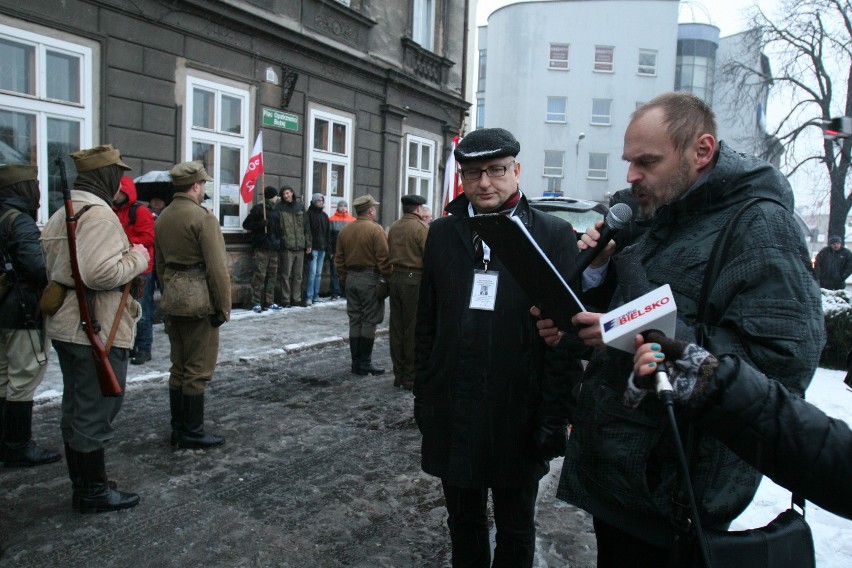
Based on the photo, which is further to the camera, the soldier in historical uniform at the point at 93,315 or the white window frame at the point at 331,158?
the white window frame at the point at 331,158

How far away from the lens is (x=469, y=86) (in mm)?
19594

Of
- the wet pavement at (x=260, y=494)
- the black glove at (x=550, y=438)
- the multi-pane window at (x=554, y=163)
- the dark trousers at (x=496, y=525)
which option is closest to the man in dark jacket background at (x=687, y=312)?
the black glove at (x=550, y=438)

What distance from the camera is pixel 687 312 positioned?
1767 millimetres

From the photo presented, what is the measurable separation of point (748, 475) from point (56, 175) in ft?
30.4

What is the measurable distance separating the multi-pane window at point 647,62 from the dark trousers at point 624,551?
46.5 metres

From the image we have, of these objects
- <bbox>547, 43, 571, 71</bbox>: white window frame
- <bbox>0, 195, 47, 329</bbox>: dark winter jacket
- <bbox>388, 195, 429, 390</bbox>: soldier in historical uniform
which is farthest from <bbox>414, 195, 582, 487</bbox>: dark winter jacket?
<bbox>547, 43, 571, 71</bbox>: white window frame

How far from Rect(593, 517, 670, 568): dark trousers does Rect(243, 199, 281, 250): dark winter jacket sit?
33.2 feet

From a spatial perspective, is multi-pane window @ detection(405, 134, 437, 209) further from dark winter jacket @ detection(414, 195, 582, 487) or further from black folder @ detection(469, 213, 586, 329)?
black folder @ detection(469, 213, 586, 329)

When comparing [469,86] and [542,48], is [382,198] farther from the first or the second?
[542,48]

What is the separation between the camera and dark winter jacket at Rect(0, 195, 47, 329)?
4438 millimetres

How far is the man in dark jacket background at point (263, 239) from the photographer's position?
1155 cm

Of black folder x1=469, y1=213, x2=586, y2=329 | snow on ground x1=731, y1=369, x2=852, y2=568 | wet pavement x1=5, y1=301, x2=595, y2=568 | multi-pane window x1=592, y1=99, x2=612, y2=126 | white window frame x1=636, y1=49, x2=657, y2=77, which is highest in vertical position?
white window frame x1=636, y1=49, x2=657, y2=77

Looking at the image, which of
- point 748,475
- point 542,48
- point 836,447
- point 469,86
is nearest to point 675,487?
point 748,475

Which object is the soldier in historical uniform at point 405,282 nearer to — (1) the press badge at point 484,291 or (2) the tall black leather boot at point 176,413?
(2) the tall black leather boot at point 176,413
